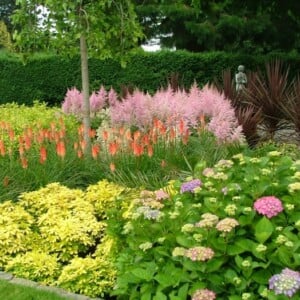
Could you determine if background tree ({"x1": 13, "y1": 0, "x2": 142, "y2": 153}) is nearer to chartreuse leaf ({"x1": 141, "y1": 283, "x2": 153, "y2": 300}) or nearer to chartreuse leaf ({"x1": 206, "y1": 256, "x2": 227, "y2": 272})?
chartreuse leaf ({"x1": 141, "y1": 283, "x2": 153, "y2": 300})

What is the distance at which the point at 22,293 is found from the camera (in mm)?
3641

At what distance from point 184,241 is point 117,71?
13.7m

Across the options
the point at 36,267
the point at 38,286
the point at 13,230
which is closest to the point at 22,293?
the point at 38,286

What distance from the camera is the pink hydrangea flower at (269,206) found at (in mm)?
3080

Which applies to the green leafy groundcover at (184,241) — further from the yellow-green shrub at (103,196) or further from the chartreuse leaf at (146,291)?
the yellow-green shrub at (103,196)

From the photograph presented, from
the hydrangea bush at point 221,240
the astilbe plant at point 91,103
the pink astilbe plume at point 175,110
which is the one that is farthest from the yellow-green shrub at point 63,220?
the astilbe plant at point 91,103

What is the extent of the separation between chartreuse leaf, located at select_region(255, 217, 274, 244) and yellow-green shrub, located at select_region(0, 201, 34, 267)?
2.05 m

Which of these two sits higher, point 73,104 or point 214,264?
point 214,264

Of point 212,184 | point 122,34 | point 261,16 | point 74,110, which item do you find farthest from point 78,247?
point 261,16

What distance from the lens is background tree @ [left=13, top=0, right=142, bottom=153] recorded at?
6.18m

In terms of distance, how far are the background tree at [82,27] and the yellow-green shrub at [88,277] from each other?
2479 millimetres

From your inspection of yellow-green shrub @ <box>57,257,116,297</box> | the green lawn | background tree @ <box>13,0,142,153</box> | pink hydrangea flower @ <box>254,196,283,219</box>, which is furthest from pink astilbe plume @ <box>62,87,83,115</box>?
pink hydrangea flower @ <box>254,196,283,219</box>

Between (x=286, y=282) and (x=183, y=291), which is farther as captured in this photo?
(x=183, y=291)

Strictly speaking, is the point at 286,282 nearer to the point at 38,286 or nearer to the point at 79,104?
the point at 38,286
